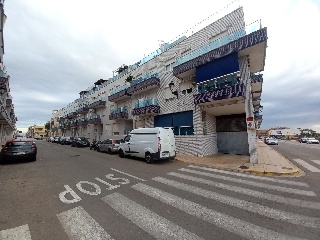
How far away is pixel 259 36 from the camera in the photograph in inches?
434

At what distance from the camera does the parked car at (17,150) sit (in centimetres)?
1187

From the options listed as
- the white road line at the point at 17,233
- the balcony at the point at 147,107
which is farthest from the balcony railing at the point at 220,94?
Answer: the white road line at the point at 17,233

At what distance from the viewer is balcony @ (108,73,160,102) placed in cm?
1939

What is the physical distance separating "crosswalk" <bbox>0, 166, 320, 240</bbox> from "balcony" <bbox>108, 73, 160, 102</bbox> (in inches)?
544

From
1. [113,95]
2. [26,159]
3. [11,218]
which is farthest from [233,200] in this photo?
[113,95]

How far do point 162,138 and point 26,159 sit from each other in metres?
10.3

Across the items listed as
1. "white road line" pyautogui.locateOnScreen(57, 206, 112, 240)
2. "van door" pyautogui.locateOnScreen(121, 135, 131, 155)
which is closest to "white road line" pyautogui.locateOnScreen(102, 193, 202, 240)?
"white road line" pyautogui.locateOnScreen(57, 206, 112, 240)

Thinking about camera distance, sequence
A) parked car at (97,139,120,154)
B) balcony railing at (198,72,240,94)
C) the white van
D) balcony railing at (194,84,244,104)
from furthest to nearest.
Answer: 1. parked car at (97,139,120,154)
2. balcony railing at (198,72,240,94)
3. the white van
4. balcony railing at (194,84,244,104)

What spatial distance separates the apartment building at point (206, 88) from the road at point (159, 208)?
6233 millimetres

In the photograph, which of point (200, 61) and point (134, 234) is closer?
point (134, 234)

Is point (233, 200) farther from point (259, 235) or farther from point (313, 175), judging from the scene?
point (313, 175)

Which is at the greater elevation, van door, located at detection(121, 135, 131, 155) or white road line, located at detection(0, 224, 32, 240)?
van door, located at detection(121, 135, 131, 155)

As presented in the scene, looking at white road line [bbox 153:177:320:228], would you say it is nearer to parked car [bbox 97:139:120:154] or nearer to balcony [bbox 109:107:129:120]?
parked car [bbox 97:139:120:154]

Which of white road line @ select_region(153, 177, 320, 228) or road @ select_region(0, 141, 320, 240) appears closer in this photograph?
road @ select_region(0, 141, 320, 240)
